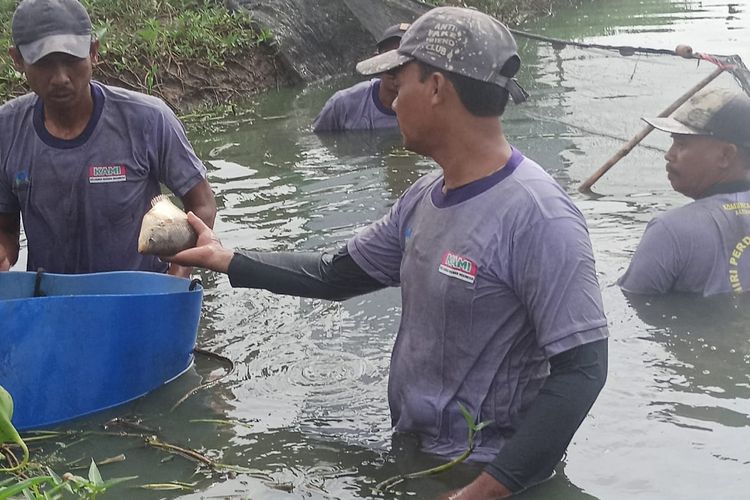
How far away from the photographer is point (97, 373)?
4.09 metres

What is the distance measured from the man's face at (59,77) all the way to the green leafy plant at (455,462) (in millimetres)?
1989

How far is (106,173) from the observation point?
445 cm

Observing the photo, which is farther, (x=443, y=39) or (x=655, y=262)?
(x=655, y=262)

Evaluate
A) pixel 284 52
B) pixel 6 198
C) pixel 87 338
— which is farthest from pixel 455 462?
pixel 284 52

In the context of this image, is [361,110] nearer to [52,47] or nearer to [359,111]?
[359,111]

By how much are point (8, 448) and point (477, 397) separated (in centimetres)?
170

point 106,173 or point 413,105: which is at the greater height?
point 413,105

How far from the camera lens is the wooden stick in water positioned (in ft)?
23.6

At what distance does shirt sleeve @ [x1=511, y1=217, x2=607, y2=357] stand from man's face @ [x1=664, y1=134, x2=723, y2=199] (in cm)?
231

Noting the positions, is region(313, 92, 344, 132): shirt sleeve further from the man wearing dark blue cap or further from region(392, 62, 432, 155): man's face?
region(392, 62, 432, 155): man's face

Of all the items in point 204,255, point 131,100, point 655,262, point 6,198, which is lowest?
point 655,262

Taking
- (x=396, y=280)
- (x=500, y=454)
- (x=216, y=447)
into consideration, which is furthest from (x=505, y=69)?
(x=216, y=447)

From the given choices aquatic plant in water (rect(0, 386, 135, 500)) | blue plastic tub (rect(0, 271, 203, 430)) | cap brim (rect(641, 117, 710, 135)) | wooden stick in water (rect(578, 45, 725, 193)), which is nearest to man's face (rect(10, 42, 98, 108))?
blue plastic tub (rect(0, 271, 203, 430))

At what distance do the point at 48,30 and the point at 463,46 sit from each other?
186cm
